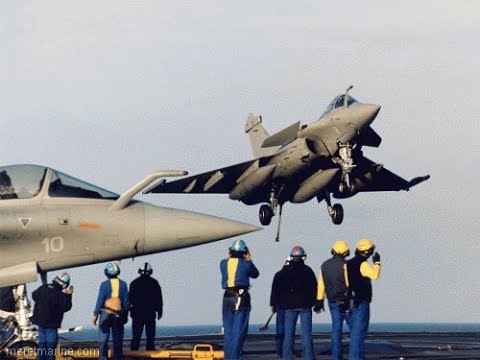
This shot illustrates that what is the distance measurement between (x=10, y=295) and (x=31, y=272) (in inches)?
83.7

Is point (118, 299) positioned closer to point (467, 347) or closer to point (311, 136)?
point (467, 347)

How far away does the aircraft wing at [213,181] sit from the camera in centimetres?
3706

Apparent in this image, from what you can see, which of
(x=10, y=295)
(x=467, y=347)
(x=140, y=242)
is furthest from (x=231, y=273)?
(x=467, y=347)

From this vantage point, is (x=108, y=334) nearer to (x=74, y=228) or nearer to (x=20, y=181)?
(x=74, y=228)

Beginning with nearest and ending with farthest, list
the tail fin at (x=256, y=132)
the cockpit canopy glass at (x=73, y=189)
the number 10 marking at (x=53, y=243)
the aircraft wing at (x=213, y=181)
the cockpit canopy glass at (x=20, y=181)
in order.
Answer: the number 10 marking at (x=53, y=243)
the cockpit canopy glass at (x=20, y=181)
the cockpit canopy glass at (x=73, y=189)
the aircraft wing at (x=213, y=181)
the tail fin at (x=256, y=132)

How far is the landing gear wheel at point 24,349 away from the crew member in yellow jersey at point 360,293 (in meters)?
4.40

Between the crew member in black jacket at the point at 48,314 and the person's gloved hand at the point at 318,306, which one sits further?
the person's gloved hand at the point at 318,306

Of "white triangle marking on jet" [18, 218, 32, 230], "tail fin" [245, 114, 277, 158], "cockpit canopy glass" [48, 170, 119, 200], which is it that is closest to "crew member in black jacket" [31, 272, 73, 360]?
"white triangle marking on jet" [18, 218, 32, 230]

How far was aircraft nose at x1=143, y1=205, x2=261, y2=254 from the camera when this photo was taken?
13328 mm

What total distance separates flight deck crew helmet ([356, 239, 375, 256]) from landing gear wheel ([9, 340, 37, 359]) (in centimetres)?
472

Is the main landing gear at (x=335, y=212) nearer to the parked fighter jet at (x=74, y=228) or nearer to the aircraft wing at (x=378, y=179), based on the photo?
the aircraft wing at (x=378, y=179)

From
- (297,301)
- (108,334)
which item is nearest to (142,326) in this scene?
(108,334)

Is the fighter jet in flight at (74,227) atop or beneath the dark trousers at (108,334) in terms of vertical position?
atop

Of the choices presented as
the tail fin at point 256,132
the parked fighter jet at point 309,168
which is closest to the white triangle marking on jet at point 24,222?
the parked fighter jet at point 309,168
